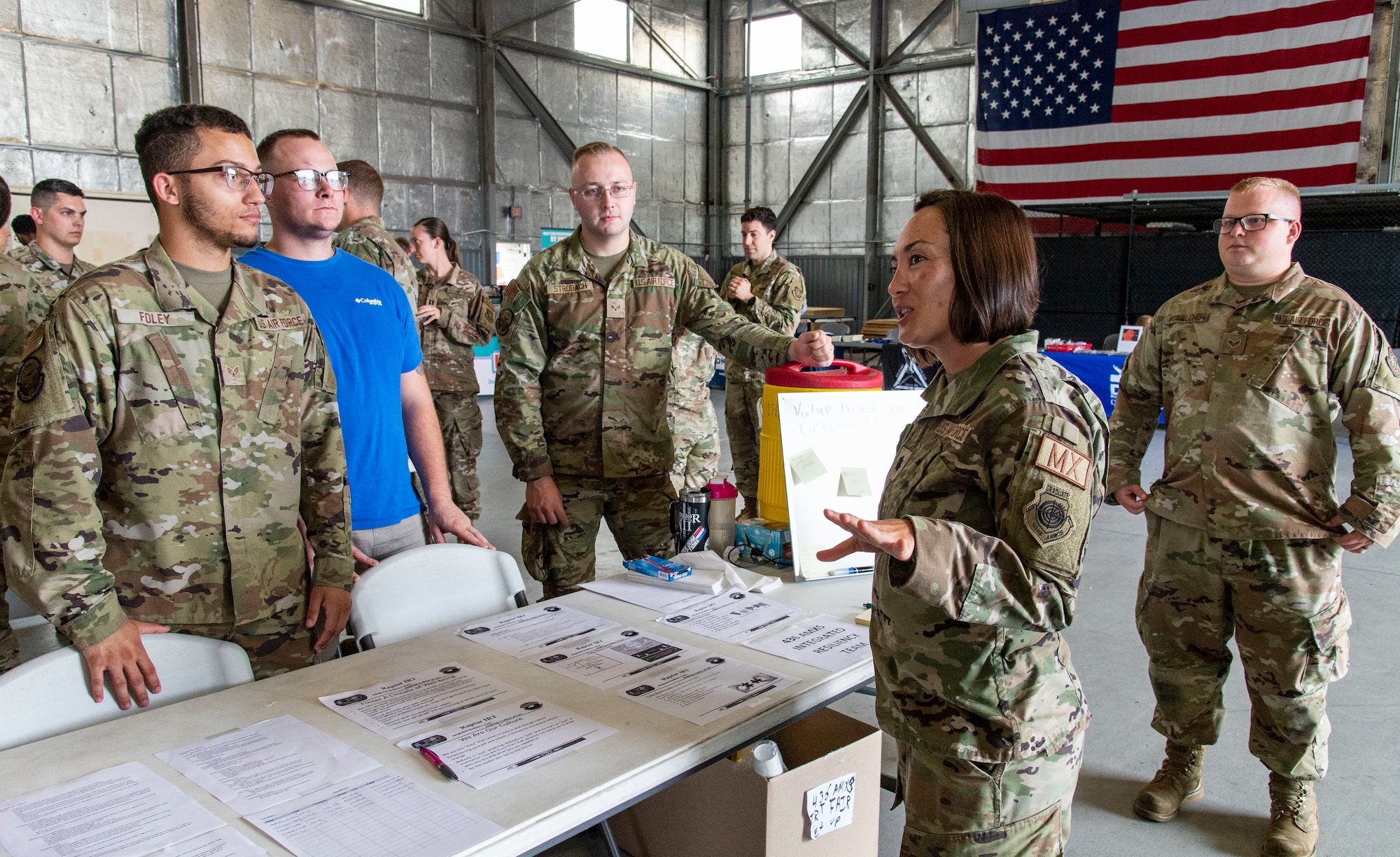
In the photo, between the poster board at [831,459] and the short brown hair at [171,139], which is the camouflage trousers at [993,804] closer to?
the poster board at [831,459]

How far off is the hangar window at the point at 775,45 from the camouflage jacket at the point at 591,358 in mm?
13110

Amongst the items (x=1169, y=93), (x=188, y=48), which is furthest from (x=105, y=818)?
(x=188, y=48)

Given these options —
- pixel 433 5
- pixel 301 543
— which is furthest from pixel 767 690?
pixel 433 5

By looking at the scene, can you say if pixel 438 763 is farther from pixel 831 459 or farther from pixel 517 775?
pixel 831 459

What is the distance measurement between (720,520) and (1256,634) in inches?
53.7

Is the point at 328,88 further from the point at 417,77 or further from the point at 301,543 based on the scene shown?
the point at 301,543

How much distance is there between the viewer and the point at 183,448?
69.0 inches

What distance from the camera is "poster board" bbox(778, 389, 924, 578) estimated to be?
7.24ft

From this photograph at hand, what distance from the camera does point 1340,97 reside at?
26.2 feet

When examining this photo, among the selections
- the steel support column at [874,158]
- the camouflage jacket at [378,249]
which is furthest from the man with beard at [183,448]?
the steel support column at [874,158]

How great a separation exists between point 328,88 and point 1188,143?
9.24 m

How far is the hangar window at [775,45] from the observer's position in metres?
14.6

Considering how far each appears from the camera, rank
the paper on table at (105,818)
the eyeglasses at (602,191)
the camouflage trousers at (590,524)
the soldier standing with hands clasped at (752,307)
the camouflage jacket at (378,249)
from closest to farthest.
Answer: the paper on table at (105,818)
the eyeglasses at (602,191)
the camouflage trousers at (590,524)
the camouflage jacket at (378,249)
the soldier standing with hands clasped at (752,307)

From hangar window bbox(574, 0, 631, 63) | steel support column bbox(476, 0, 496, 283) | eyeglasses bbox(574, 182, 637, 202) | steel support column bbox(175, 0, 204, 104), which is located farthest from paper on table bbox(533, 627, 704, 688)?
hangar window bbox(574, 0, 631, 63)
